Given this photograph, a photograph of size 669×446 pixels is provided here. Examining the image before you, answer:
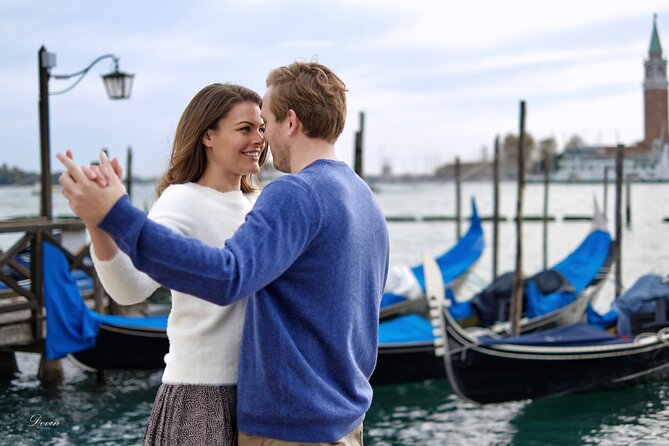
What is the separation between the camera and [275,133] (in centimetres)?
102

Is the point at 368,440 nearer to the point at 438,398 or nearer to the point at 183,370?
the point at 438,398

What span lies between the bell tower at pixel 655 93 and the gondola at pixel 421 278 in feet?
168

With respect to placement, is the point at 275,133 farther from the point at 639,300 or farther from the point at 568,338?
the point at 639,300

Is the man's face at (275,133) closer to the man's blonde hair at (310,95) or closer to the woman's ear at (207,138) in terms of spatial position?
the man's blonde hair at (310,95)

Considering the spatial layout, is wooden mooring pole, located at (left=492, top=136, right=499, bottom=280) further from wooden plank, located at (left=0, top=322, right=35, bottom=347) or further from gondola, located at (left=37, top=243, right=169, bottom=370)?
wooden plank, located at (left=0, top=322, right=35, bottom=347)

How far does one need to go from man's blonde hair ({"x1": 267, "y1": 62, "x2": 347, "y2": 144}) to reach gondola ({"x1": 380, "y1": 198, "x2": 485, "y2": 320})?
17.3 ft

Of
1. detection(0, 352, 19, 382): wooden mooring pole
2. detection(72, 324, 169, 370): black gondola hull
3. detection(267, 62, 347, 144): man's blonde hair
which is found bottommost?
detection(0, 352, 19, 382): wooden mooring pole

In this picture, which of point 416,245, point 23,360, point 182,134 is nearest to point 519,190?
point 23,360

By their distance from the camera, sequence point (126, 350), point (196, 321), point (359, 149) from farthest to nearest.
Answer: point (359, 149) < point (126, 350) < point (196, 321)

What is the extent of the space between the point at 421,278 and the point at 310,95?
702cm

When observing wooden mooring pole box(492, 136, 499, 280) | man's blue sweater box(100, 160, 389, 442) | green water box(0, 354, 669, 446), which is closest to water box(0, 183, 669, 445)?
green water box(0, 354, 669, 446)

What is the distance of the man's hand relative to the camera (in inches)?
32.2

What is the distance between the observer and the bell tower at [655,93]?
58.3 m

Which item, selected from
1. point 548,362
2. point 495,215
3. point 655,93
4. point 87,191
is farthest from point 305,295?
point 655,93
